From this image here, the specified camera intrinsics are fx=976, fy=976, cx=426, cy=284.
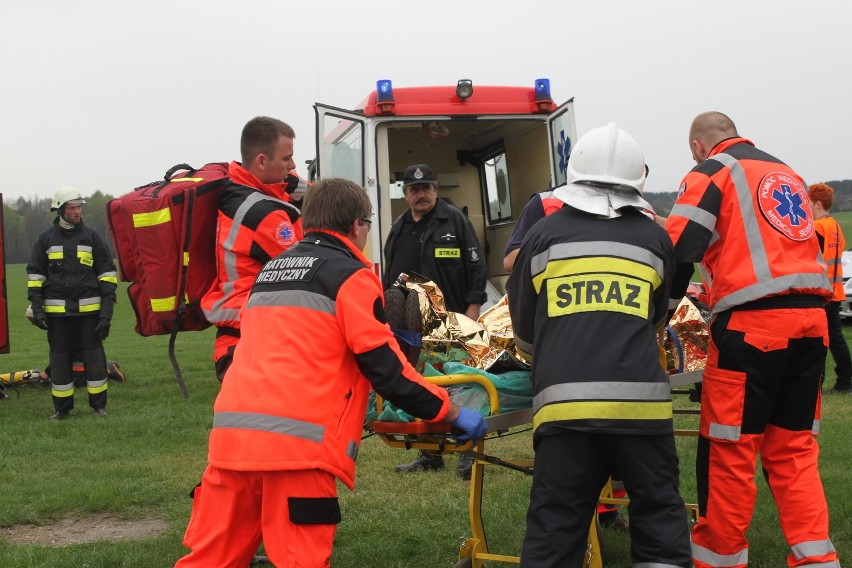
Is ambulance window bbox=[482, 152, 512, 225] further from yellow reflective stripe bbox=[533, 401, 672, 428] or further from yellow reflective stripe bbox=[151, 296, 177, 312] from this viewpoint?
yellow reflective stripe bbox=[533, 401, 672, 428]

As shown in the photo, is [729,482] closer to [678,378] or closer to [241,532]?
[678,378]

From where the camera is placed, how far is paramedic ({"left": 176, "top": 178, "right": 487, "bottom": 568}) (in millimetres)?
3008

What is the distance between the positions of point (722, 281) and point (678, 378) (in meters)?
0.51

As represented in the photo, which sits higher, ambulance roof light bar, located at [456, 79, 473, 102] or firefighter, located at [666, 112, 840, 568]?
ambulance roof light bar, located at [456, 79, 473, 102]

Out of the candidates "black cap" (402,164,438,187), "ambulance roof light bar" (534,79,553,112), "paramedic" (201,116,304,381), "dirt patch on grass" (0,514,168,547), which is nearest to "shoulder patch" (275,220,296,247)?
"paramedic" (201,116,304,381)

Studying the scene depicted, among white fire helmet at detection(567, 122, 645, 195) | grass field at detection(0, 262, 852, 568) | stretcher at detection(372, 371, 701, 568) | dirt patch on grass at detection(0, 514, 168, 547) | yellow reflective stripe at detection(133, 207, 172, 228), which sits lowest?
dirt patch on grass at detection(0, 514, 168, 547)

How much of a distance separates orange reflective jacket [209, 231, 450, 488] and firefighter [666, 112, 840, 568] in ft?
4.24

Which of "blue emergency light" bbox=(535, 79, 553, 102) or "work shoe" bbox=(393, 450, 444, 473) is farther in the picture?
"blue emergency light" bbox=(535, 79, 553, 102)

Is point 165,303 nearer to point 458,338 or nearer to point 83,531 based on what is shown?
point 458,338

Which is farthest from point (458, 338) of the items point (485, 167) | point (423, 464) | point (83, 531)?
point (485, 167)

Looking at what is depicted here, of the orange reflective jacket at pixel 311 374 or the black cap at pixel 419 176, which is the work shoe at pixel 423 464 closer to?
the black cap at pixel 419 176

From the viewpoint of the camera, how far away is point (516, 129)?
927 cm

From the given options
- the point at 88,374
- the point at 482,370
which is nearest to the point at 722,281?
the point at 482,370

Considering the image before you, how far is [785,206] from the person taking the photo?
3893 millimetres
